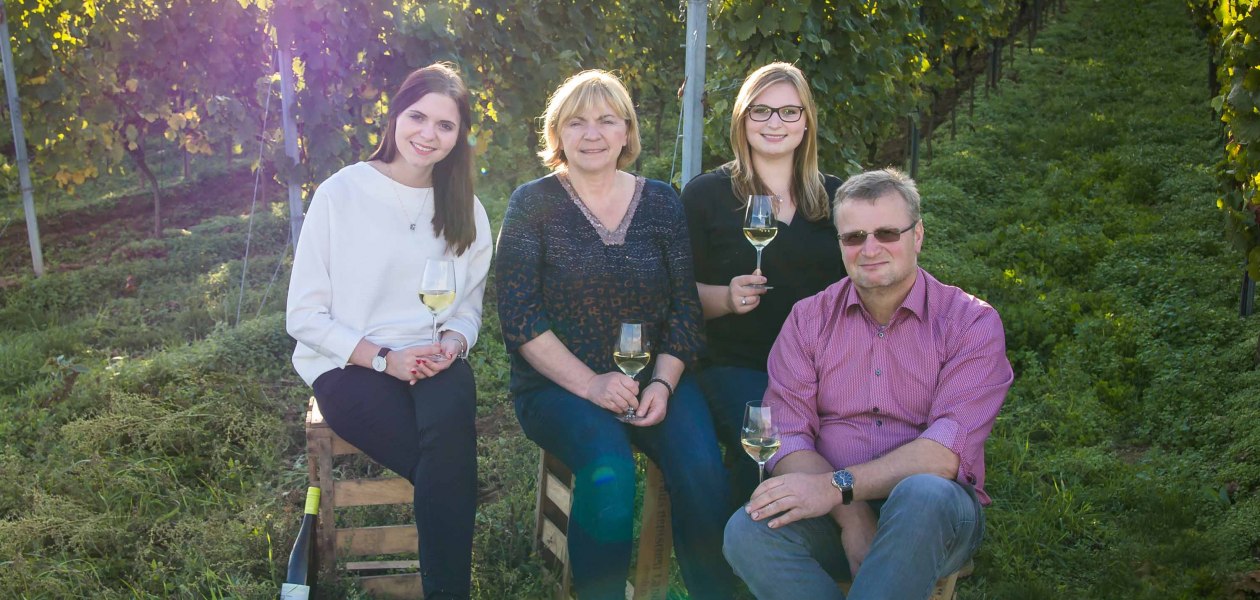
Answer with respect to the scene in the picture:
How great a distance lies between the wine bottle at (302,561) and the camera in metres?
2.84

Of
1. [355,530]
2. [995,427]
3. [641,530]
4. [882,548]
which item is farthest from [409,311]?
[995,427]

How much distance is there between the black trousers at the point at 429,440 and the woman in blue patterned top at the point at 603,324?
21 centimetres

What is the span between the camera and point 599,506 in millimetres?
2533

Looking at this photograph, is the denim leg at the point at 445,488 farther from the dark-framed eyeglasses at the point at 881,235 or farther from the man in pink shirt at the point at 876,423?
the dark-framed eyeglasses at the point at 881,235

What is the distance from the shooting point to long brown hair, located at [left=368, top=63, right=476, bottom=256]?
293cm

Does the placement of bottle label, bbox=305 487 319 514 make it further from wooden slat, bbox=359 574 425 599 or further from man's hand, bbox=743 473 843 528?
man's hand, bbox=743 473 843 528

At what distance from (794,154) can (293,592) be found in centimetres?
196

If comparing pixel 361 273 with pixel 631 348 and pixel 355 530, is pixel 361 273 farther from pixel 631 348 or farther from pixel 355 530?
pixel 631 348

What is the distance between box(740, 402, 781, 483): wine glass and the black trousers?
2.73 feet

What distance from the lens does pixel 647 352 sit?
251 centimetres

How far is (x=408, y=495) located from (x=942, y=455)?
1.52m

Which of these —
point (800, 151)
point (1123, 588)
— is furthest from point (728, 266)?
point (1123, 588)

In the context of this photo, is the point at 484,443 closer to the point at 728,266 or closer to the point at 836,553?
the point at 728,266

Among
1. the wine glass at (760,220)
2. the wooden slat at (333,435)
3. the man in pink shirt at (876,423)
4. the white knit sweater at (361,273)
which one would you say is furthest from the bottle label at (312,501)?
the wine glass at (760,220)
